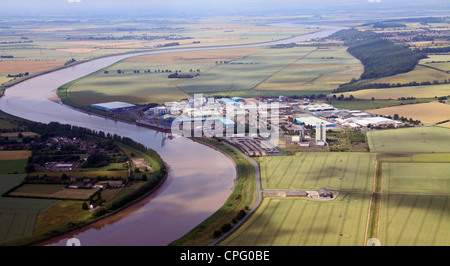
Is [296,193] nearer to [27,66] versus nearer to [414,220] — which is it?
[414,220]

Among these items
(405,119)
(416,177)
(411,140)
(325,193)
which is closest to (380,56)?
(405,119)

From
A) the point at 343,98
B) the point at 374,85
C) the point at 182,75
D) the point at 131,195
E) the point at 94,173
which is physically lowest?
the point at 343,98

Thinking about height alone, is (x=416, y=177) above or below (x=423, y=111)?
above

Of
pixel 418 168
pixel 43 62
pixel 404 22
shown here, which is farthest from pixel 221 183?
pixel 404 22

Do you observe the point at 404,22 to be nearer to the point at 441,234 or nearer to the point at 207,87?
the point at 207,87

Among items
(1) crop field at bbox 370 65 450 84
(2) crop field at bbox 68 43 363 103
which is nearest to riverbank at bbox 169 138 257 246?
(2) crop field at bbox 68 43 363 103

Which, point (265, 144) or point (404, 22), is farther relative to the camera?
point (404, 22)

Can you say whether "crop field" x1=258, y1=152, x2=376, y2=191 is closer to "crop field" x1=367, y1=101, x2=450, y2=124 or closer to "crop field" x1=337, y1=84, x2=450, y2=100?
"crop field" x1=367, y1=101, x2=450, y2=124
